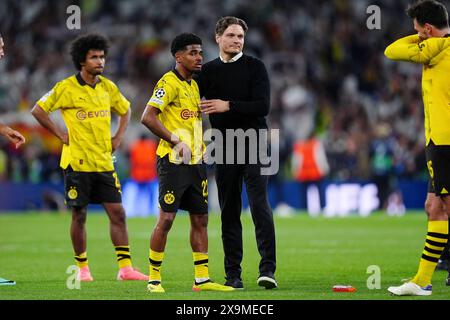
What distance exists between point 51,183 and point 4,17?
7.06 meters

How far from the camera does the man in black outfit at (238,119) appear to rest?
9836mm

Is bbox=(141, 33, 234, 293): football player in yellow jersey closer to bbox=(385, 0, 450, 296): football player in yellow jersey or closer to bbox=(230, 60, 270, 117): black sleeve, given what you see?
bbox=(230, 60, 270, 117): black sleeve

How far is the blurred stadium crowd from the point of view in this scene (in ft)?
89.9

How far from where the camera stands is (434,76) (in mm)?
9047

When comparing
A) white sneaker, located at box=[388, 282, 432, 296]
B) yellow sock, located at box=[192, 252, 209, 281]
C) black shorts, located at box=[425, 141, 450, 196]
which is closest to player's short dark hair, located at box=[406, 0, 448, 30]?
black shorts, located at box=[425, 141, 450, 196]

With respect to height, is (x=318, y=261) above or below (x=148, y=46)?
below

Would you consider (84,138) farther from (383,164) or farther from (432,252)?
(383,164)

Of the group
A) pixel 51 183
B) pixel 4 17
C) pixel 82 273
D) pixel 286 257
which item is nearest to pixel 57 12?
pixel 4 17

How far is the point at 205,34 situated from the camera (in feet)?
99.7

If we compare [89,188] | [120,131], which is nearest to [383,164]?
[120,131]

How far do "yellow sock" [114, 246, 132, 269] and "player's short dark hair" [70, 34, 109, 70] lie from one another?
6.90 ft
